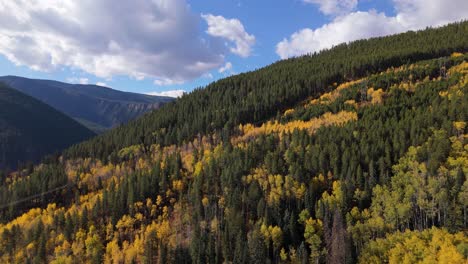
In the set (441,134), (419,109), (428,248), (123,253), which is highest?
(419,109)

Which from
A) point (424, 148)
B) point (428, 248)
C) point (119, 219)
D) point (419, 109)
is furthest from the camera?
point (419, 109)

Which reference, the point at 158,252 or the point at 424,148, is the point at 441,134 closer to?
the point at 424,148

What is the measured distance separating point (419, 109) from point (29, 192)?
193m

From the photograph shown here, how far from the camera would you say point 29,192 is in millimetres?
193250

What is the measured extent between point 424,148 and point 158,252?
4038 inches

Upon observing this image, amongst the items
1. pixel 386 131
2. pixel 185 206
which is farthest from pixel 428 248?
pixel 185 206

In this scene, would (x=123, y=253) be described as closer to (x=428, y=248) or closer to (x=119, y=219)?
(x=119, y=219)

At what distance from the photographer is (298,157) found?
168250 millimetres

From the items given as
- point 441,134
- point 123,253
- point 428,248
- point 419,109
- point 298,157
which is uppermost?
point 419,109

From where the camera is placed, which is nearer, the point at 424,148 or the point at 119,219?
the point at 424,148

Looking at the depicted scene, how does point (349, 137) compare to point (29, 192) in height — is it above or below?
above

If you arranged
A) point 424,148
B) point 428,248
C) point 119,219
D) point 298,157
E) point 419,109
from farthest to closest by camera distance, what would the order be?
point 419,109 < point 298,157 < point 119,219 < point 424,148 < point 428,248

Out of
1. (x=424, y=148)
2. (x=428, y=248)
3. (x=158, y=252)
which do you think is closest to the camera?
(x=428, y=248)

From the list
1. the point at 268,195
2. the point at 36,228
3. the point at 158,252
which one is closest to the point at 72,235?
the point at 36,228
